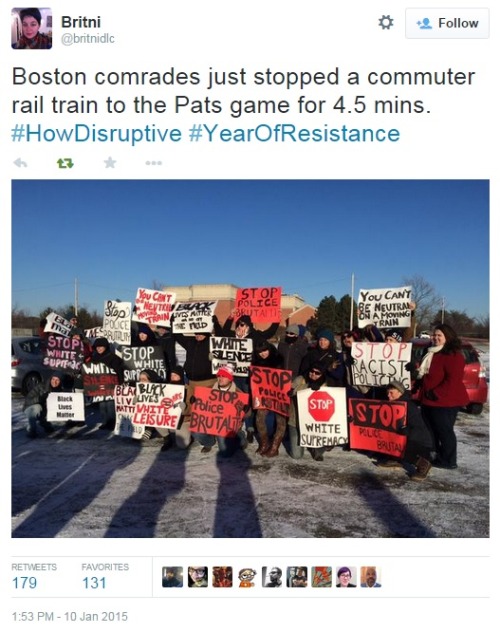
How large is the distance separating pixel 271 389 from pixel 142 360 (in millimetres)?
2071

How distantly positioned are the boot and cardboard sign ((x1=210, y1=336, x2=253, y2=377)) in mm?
2402

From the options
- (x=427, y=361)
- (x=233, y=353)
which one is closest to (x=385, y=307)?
(x=427, y=361)

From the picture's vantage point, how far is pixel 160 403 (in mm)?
5625

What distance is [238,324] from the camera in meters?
6.19

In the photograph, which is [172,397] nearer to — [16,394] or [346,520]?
[346,520]

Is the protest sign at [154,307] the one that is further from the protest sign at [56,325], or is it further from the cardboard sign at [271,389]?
the cardboard sign at [271,389]

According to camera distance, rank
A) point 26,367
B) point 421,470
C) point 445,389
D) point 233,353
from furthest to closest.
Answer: point 26,367 → point 233,353 → point 445,389 → point 421,470

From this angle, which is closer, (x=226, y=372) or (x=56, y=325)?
(x=226, y=372)

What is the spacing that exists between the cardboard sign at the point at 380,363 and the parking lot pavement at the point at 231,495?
0.99 meters
